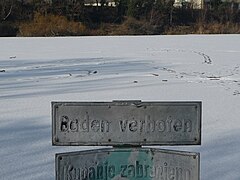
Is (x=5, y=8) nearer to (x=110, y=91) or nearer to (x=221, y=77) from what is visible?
(x=221, y=77)

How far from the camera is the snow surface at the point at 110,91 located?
337 cm

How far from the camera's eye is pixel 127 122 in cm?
162

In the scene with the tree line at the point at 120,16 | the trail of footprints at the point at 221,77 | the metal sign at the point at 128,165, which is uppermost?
the tree line at the point at 120,16

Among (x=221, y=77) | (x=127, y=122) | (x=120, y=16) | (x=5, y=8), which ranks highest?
(x=5, y=8)

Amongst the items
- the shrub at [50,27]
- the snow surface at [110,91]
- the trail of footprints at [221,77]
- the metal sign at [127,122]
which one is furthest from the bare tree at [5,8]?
the metal sign at [127,122]

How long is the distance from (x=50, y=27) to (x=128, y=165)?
27.1 m

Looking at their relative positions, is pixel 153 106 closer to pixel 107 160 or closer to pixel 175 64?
pixel 107 160

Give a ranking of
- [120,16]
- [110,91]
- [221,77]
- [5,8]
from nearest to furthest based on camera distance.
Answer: [110,91] < [221,77] < [5,8] < [120,16]

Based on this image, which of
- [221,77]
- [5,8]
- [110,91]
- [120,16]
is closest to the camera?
[110,91]

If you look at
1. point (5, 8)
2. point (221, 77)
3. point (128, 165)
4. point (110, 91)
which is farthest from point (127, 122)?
point (5, 8)

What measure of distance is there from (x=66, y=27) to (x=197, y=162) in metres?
26.8

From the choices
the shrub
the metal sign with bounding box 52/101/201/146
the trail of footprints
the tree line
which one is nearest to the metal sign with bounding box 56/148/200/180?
the metal sign with bounding box 52/101/201/146

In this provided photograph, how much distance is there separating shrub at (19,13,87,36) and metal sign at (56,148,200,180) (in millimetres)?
24841

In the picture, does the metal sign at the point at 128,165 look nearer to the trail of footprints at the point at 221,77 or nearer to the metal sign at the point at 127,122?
the metal sign at the point at 127,122
